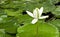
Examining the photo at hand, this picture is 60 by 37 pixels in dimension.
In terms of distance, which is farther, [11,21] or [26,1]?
[26,1]

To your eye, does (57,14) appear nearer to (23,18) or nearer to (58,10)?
(58,10)

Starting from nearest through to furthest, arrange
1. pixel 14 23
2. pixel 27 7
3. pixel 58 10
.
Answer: pixel 14 23, pixel 58 10, pixel 27 7

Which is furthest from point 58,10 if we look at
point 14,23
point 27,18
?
point 14,23

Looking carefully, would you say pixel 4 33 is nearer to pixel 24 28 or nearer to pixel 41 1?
pixel 24 28

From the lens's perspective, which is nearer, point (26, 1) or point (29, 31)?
point (29, 31)

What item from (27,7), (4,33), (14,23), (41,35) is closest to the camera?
(41,35)

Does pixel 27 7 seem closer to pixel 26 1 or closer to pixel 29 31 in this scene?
pixel 26 1

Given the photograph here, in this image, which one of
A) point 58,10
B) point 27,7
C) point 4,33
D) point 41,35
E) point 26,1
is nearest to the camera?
point 41,35

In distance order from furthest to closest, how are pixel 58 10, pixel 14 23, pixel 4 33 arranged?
pixel 58 10 → pixel 14 23 → pixel 4 33

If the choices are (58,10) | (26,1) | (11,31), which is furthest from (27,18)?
(26,1)
